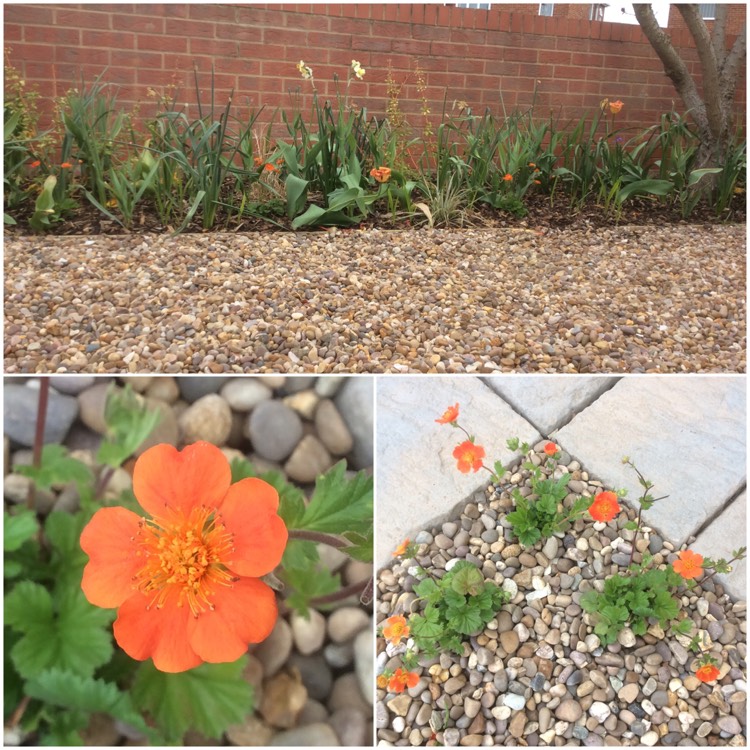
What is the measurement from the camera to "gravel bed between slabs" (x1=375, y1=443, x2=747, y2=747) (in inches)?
48.4

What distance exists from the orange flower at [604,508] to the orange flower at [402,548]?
1.17ft

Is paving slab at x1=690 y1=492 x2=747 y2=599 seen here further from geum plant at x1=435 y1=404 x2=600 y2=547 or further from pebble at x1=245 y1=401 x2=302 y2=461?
pebble at x1=245 y1=401 x2=302 y2=461

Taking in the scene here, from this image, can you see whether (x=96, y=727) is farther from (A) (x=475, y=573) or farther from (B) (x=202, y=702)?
(A) (x=475, y=573)

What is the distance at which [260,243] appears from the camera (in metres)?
2.65

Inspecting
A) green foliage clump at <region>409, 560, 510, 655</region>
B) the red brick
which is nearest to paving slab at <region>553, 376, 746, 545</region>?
green foliage clump at <region>409, 560, 510, 655</region>

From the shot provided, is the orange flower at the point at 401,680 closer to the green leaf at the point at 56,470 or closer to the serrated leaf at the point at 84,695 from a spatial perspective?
the serrated leaf at the point at 84,695

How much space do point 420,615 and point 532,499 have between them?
330mm

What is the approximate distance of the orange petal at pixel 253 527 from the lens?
93 cm

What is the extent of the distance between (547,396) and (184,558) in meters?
0.91

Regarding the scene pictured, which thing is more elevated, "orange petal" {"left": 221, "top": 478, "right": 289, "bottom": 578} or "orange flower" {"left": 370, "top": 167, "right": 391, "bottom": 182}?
"orange flower" {"left": 370, "top": 167, "right": 391, "bottom": 182}

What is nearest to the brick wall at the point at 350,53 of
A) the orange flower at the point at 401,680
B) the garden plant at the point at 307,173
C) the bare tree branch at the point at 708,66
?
the garden plant at the point at 307,173

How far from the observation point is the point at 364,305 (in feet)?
7.35

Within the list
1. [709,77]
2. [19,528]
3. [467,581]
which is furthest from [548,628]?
[709,77]

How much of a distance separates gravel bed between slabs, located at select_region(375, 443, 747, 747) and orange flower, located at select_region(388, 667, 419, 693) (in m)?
0.02
